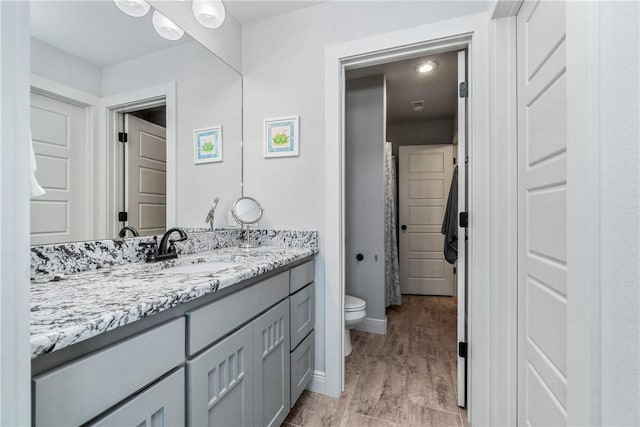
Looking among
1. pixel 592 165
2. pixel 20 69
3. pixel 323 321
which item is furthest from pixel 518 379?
pixel 20 69

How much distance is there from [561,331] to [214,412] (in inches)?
43.6

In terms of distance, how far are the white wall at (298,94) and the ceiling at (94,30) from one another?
0.67 meters

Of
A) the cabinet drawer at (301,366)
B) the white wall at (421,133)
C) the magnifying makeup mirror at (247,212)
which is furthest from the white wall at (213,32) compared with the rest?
the white wall at (421,133)

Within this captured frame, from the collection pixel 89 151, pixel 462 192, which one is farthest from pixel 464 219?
pixel 89 151

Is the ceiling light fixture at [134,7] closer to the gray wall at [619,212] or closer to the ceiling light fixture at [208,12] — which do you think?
the ceiling light fixture at [208,12]

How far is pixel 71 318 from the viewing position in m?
0.57

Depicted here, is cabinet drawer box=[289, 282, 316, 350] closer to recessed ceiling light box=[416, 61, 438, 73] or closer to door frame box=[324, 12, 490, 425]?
door frame box=[324, 12, 490, 425]

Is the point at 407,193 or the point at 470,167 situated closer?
the point at 470,167

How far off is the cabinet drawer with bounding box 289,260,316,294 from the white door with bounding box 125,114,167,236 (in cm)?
72

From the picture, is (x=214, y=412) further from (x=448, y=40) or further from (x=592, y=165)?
(x=448, y=40)

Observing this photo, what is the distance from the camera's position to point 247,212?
1.82 m

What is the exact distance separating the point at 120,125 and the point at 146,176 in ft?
0.86

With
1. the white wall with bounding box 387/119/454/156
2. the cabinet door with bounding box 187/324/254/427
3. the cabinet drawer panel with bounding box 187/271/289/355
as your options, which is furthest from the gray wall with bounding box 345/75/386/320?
the white wall with bounding box 387/119/454/156

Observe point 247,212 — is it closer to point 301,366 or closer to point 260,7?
point 301,366
